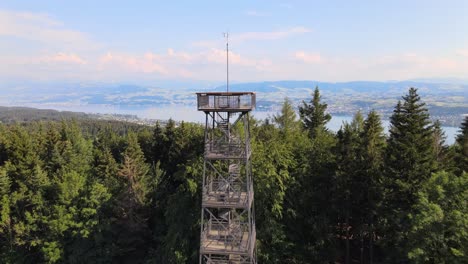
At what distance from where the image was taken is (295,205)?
768 inches

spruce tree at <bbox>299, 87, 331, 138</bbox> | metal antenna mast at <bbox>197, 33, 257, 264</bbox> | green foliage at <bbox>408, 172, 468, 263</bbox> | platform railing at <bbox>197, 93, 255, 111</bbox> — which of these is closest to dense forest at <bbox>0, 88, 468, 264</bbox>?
green foliage at <bbox>408, 172, 468, 263</bbox>

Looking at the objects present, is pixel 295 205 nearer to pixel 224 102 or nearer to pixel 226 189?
pixel 226 189

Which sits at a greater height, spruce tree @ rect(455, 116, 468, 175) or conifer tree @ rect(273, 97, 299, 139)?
conifer tree @ rect(273, 97, 299, 139)

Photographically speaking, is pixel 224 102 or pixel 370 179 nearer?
pixel 224 102

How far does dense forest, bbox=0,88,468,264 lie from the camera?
588 inches

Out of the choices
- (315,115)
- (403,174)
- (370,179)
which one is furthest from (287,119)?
(403,174)

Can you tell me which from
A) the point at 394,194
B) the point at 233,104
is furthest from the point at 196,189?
the point at 394,194

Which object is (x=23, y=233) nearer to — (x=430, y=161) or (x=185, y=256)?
(x=185, y=256)

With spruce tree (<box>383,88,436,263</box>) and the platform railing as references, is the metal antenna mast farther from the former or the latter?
spruce tree (<box>383,88,436,263</box>)

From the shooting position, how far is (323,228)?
18406mm

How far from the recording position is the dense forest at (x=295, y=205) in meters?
14.9

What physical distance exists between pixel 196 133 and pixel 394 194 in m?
17.4

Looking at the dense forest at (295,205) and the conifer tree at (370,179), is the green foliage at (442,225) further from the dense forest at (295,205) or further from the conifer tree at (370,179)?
the conifer tree at (370,179)

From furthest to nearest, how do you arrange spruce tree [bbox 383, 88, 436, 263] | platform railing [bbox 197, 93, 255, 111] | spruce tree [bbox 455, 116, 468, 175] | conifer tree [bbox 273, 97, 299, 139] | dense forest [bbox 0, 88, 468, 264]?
conifer tree [bbox 273, 97, 299, 139] → spruce tree [bbox 455, 116, 468, 175] → spruce tree [bbox 383, 88, 436, 263] → dense forest [bbox 0, 88, 468, 264] → platform railing [bbox 197, 93, 255, 111]
